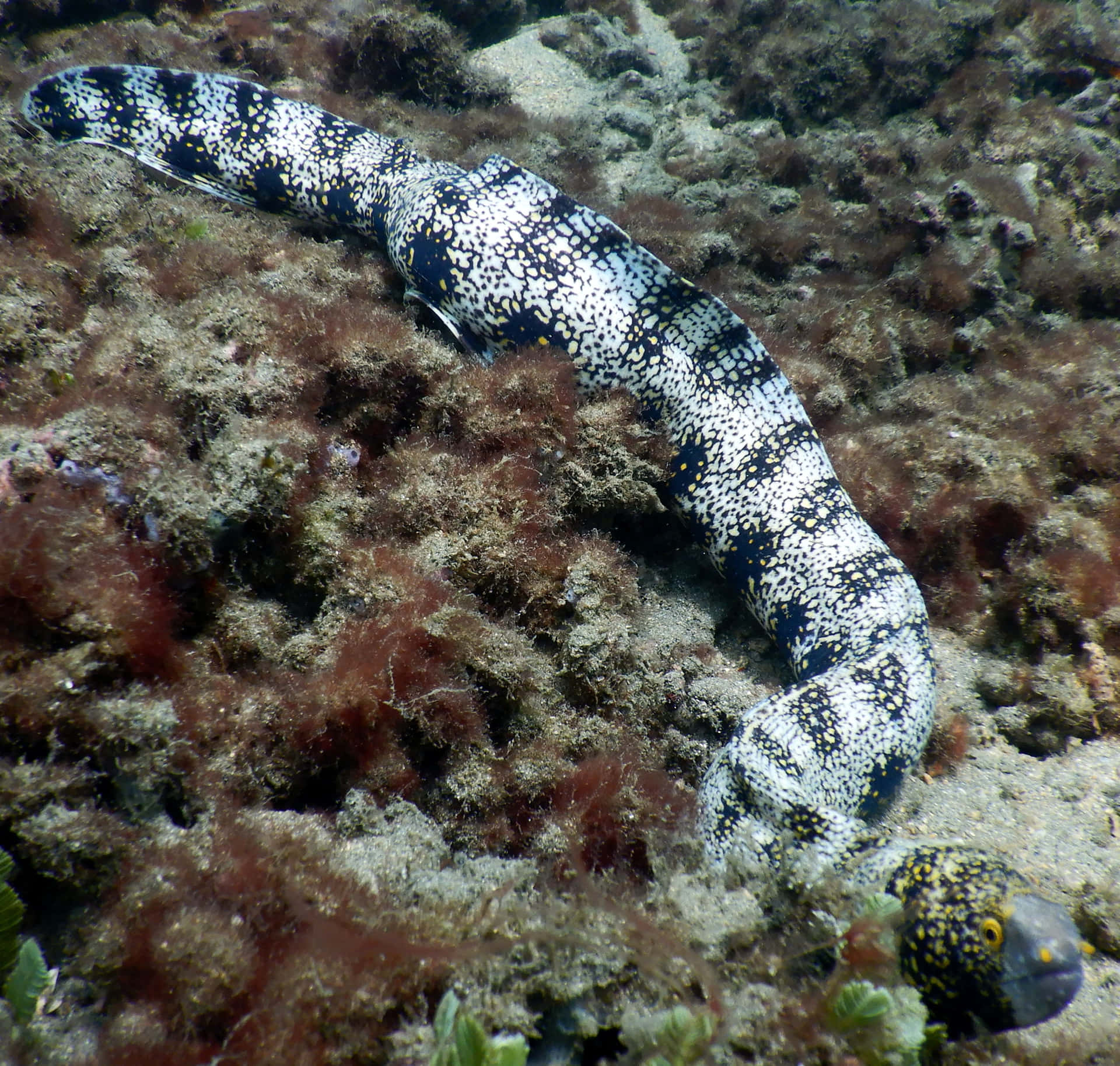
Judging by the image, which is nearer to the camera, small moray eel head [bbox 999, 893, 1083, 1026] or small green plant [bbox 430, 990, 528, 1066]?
small green plant [bbox 430, 990, 528, 1066]

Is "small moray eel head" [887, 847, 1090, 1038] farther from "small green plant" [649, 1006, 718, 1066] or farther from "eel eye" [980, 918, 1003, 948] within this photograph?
"small green plant" [649, 1006, 718, 1066]

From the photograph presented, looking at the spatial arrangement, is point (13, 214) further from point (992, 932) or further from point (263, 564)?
point (992, 932)

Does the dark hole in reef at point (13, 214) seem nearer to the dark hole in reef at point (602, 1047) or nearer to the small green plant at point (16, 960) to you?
the small green plant at point (16, 960)

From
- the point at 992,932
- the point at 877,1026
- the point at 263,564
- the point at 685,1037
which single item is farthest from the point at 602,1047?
the point at 263,564

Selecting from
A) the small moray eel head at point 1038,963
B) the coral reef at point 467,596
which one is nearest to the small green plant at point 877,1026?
the coral reef at point 467,596

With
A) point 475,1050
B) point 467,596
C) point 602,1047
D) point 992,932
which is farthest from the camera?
point 467,596

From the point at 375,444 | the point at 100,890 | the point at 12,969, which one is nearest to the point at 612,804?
the point at 100,890

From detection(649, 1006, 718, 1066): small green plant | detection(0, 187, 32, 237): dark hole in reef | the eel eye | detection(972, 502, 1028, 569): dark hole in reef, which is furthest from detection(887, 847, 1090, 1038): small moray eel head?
detection(0, 187, 32, 237): dark hole in reef

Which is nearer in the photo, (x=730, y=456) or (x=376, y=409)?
(x=376, y=409)
